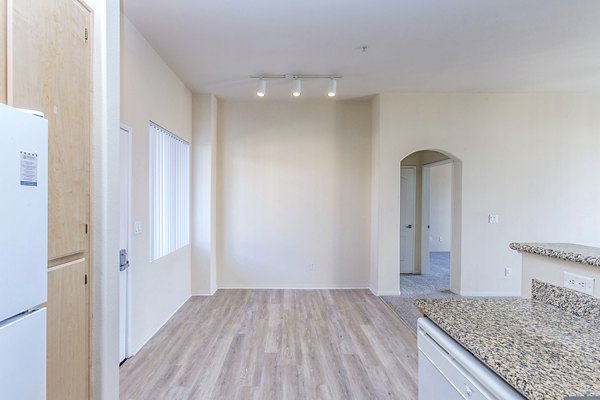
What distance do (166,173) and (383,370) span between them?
3.08 metres

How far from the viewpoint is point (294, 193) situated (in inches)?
185

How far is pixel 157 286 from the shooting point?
3.17 m

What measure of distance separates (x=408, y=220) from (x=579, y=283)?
465 centimetres

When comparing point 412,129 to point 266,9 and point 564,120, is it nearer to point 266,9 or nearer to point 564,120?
point 564,120

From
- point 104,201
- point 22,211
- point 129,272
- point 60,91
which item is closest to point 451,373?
point 22,211

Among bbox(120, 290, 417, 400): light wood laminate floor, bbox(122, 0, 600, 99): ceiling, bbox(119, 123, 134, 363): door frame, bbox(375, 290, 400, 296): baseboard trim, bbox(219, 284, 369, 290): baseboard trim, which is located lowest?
bbox(120, 290, 417, 400): light wood laminate floor

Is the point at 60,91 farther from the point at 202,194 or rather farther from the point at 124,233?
the point at 202,194

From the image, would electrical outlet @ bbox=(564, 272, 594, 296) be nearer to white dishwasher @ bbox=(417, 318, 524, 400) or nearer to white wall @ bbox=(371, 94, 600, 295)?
white dishwasher @ bbox=(417, 318, 524, 400)

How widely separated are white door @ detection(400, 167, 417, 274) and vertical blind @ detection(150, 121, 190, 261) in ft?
13.0

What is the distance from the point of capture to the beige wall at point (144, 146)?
259 cm

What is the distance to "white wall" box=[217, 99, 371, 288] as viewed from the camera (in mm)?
4676

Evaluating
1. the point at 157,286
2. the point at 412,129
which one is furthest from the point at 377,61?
the point at 157,286

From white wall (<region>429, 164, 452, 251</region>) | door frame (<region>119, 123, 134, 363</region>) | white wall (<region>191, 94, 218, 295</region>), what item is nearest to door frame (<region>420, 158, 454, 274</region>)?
white wall (<region>429, 164, 452, 251</region>)

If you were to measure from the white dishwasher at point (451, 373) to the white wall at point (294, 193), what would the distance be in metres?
3.40
